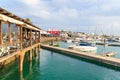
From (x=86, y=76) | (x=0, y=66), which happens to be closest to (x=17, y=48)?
(x=0, y=66)

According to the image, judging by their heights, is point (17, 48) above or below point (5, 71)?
above

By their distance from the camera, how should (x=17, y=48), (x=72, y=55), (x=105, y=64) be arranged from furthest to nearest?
1. (x=72, y=55)
2. (x=105, y=64)
3. (x=17, y=48)

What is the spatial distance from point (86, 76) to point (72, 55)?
18.7 meters

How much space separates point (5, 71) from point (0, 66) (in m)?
1.00

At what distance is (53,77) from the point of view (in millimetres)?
23734

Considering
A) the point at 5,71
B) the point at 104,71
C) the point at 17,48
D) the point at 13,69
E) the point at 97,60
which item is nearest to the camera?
the point at 17,48

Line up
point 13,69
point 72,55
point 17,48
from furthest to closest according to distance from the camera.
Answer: point 72,55, point 13,69, point 17,48

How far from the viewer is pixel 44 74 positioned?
83.1 feet

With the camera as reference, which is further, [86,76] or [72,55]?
[72,55]

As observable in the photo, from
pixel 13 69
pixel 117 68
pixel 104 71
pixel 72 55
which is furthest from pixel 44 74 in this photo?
pixel 72 55

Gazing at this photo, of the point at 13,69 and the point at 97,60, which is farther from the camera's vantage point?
the point at 97,60

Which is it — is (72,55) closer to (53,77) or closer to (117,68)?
(117,68)

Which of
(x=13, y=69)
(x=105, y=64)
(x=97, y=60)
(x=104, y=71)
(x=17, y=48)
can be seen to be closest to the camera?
(x=17, y=48)

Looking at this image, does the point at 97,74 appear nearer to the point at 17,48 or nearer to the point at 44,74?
the point at 44,74
